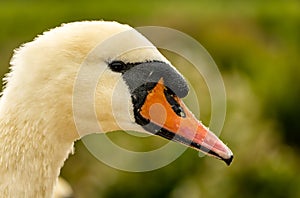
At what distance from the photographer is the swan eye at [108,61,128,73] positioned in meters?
2.51

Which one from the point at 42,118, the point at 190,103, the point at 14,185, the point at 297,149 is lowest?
the point at 297,149

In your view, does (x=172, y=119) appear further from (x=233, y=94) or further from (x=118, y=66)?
(x=233, y=94)

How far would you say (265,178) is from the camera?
237 inches

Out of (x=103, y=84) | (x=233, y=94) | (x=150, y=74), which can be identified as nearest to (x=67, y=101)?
(x=103, y=84)

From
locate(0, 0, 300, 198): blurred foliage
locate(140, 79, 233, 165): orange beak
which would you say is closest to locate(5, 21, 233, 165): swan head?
locate(140, 79, 233, 165): orange beak

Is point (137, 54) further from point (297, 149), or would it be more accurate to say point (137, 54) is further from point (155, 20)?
point (155, 20)

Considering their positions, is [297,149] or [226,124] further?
[297,149]

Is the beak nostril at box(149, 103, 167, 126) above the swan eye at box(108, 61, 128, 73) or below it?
below

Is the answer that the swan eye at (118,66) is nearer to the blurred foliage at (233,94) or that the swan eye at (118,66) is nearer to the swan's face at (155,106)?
the swan's face at (155,106)

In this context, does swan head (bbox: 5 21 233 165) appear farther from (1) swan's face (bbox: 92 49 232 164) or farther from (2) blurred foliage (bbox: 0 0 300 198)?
(2) blurred foliage (bbox: 0 0 300 198)

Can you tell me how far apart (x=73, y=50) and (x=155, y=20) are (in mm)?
6957

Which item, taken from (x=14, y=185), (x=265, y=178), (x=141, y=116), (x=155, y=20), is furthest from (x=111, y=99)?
(x=155, y=20)

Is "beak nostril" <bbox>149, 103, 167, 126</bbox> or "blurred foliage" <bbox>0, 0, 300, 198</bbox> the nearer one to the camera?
"beak nostril" <bbox>149, 103, 167, 126</bbox>

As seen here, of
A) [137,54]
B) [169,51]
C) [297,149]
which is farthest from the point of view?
[169,51]
